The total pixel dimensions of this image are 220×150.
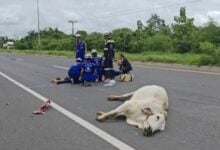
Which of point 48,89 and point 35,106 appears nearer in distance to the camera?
point 35,106

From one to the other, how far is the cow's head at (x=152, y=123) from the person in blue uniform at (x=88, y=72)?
824cm

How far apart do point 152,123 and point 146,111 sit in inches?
15.0

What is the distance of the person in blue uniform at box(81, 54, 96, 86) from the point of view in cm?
1636

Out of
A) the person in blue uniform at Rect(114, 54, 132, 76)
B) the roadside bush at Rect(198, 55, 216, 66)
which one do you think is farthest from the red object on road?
the roadside bush at Rect(198, 55, 216, 66)

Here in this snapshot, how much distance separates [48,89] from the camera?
1562 cm

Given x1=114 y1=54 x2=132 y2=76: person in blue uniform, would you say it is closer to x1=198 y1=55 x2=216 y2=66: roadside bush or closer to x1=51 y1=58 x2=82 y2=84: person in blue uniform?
x1=51 y1=58 x2=82 y2=84: person in blue uniform

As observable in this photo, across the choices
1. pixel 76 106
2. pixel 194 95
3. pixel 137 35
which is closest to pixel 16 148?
pixel 76 106

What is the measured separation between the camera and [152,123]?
7.93m

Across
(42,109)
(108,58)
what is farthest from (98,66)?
(42,109)

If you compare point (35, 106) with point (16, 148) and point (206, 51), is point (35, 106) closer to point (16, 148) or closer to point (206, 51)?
point (16, 148)

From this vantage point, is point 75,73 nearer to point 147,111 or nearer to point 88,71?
point 88,71

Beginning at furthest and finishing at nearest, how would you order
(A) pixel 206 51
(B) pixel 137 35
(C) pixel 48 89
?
1. (B) pixel 137 35
2. (A) pixel 206 51
3. (C) pixel 48 89

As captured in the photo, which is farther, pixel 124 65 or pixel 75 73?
pixel 124 65

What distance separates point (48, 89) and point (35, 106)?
403 cm
